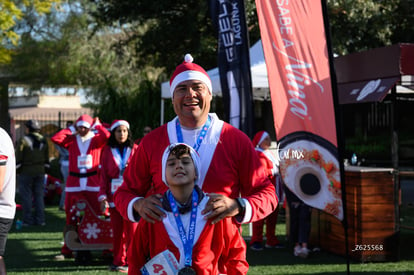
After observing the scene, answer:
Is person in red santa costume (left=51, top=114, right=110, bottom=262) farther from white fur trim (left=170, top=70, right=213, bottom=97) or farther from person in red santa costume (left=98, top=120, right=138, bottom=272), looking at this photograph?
white fur trim (left=170, top=70, right=213, bottom=97)

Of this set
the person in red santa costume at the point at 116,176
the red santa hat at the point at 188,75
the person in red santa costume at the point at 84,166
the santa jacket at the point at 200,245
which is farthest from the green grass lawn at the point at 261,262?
the red santa hat at the point at 188,75

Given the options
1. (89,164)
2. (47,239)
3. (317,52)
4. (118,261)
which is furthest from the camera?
(47,239)

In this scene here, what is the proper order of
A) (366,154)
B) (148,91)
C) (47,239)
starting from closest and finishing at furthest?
(47,239)
(148,91)
(366,154)

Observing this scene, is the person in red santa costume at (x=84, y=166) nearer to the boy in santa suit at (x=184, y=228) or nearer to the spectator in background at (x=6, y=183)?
the spectator in background at (x=6, y=183)

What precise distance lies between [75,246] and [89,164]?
113 centimetres

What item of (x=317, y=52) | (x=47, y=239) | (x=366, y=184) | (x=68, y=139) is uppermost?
(x=317, y=52)

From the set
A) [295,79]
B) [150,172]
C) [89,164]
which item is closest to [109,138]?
[89,164]

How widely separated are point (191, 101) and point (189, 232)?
715mm

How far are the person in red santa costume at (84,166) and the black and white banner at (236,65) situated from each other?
73.2 inches

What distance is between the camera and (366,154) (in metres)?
25.6

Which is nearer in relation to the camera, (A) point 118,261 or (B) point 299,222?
(A) point 118,261

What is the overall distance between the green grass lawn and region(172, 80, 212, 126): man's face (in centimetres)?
475

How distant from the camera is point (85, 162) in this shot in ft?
30.0

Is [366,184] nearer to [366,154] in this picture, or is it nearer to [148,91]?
[148,91]
